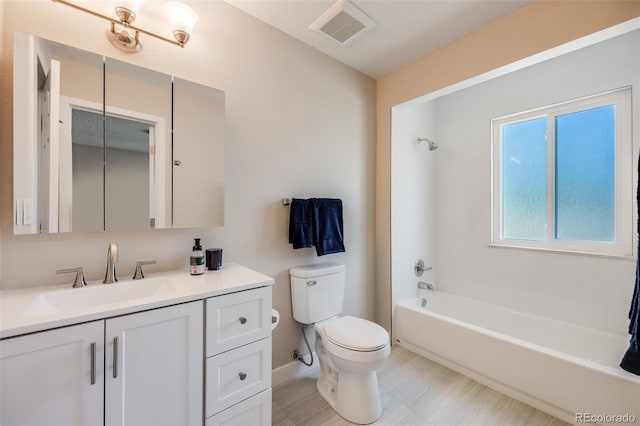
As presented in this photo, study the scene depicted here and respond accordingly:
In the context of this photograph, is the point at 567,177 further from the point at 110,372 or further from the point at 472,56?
the point at 110,372

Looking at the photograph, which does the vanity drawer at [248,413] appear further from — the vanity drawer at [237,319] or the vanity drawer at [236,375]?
the vanity drawer at [237,319]

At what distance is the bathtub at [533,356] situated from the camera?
4.74 feet

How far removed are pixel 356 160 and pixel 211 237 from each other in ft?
4.51

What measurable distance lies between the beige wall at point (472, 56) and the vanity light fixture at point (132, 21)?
→ 1.64 metres

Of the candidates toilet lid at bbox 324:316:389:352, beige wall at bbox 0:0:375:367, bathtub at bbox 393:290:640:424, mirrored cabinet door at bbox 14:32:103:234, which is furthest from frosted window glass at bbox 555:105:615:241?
mirrored cabinet door at bbox 14:32:103:234

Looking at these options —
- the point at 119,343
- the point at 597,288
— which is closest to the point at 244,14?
the point at 119,343

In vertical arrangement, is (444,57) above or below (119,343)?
above

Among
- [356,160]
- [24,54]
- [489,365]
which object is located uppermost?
[24,54]

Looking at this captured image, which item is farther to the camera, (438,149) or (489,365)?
(438,149)

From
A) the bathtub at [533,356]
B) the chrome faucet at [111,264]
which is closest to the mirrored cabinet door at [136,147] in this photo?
the chrome faucet at [111,264]

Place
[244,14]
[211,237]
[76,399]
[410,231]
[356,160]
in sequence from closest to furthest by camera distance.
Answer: [76,399], [211,237], [244,14], [356,160], [410,231]

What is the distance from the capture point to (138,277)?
1.30m

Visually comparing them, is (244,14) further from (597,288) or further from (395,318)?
(597,288)

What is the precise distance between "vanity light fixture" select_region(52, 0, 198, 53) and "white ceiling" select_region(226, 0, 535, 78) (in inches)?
16.7
